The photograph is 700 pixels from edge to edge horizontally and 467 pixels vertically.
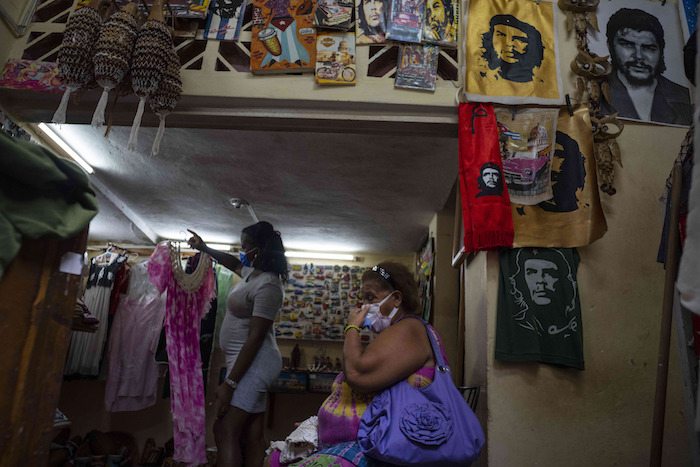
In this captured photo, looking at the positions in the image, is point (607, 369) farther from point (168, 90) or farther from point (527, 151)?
point (168, 90)

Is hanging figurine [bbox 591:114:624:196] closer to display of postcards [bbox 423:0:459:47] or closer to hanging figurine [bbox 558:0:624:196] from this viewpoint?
hanging figurine [bbox 558:0:624:196]

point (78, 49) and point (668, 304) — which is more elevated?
point (78, 49)

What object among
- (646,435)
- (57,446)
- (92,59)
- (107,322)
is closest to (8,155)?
(92,59)

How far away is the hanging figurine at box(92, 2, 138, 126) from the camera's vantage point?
7.41 ft

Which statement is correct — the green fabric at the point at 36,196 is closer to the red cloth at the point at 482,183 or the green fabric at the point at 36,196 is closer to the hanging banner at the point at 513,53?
the red cloth at the point at 482,183

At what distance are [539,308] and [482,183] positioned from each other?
0.73 meters

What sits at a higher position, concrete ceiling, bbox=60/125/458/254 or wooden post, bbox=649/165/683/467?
concrete ceiling, bbox=60/125/458/254

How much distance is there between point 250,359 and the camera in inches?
108

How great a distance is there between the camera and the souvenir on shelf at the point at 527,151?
2.58m

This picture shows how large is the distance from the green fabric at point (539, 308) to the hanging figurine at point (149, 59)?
6.73 feet

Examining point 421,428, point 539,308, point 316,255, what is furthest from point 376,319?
point 316,255

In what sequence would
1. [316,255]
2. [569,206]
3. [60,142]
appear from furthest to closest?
[316,255], [60,142], [569,206]

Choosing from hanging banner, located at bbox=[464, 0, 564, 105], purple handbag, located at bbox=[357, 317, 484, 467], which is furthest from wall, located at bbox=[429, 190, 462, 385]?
purple handbag, located at bbox=[357, 317, 484, 467]

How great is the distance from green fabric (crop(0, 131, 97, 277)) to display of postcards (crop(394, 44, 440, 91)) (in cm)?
205
